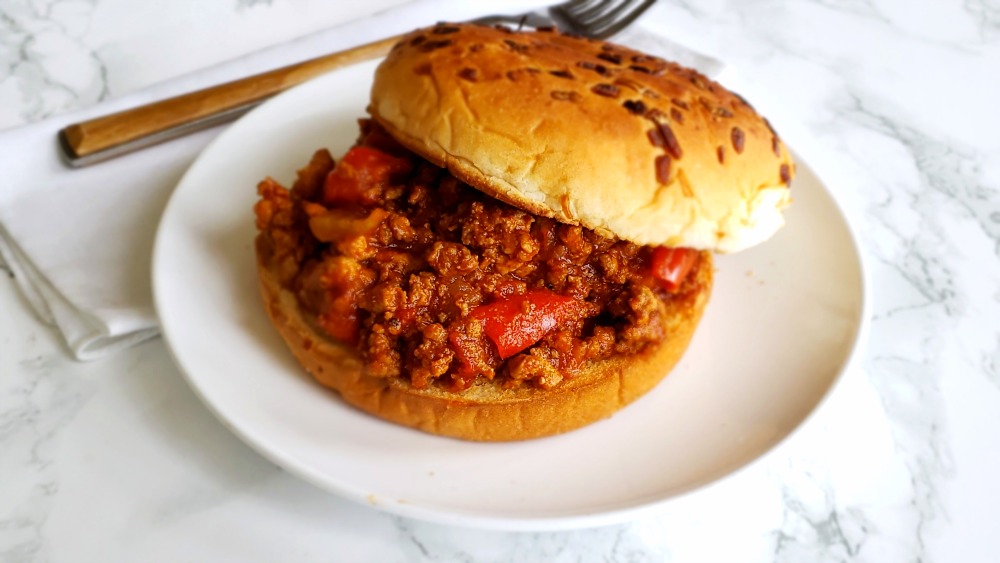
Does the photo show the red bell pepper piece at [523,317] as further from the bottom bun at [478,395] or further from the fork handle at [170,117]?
the fork handle at [170,117]

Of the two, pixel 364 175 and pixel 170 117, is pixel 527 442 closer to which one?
pixel 364 175

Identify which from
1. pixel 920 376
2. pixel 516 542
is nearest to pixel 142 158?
pixel 516 542

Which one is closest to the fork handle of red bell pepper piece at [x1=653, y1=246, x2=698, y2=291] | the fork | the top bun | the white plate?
the fork

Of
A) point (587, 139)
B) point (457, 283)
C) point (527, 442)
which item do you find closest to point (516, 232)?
point (457, 283)

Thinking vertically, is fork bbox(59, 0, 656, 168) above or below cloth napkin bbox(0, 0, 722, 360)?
above

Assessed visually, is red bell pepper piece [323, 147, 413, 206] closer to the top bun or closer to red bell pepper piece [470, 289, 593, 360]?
the top bun

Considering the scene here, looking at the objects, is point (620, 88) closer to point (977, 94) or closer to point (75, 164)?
point (75, 164)

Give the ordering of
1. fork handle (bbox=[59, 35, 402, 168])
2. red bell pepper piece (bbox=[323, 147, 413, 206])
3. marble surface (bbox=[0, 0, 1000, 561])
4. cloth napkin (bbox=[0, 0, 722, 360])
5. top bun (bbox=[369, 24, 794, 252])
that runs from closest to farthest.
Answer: top bun (bbox=[369, 24, 794, 252]), marble surface (bbox=[0, 0, 1000, 561]), red bell pepper piece (bbox=[323, 147, 413, 206]), cloth napkin (bbox=[0, 0, 722, 360]), fork handle (bbox=[59, 35, 402, 168])
